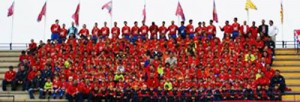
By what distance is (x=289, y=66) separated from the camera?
99.8 ft

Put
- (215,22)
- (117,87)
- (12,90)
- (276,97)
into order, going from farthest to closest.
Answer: (215,22) < (12,90) < (117,87) < (276,97)

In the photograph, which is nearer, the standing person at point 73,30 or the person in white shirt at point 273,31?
the person in white shirt at point 273,31

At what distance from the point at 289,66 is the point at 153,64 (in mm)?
6313

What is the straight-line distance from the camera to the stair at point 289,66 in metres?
28.6

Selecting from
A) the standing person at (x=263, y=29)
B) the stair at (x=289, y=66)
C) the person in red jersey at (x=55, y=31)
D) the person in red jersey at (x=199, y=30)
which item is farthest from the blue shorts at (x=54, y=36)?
the stair at (x=289, y=66)

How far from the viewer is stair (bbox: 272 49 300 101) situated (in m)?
28.6

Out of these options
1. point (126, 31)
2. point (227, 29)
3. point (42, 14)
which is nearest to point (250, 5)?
point (227, 29)

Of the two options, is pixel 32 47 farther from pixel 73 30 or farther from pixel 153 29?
pixel 153 29

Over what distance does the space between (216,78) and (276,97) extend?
8.70 ft

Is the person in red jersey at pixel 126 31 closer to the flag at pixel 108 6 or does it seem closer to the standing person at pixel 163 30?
the standing person at pixel 163 30

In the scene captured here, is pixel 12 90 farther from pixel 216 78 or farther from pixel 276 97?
pixel 276 97

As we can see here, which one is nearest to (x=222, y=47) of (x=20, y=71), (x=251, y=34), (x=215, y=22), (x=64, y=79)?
(x=251, y=34)

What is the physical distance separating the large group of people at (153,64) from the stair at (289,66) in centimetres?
87

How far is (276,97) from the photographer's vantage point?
25.4m
